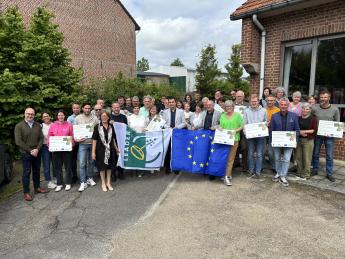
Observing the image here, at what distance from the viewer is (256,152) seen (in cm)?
664

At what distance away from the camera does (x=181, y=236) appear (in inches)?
165

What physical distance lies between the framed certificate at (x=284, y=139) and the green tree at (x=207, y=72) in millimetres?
19587

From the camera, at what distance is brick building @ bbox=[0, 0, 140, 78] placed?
22.1 metres

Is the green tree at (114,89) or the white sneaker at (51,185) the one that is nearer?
the white sneaker at (51,185)

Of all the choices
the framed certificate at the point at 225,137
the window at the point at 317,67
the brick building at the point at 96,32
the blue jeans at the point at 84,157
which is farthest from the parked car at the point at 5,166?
the brick building at the point at 96,32

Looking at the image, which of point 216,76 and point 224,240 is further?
point 216,76

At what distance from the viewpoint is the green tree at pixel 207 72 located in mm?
26094

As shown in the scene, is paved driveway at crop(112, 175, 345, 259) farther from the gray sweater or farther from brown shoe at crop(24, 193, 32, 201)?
brown shoe at crop(24, 193, 32, 201)

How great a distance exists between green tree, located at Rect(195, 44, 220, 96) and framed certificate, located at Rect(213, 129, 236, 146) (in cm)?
1961

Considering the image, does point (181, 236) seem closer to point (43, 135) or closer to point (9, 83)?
point (43, 135)

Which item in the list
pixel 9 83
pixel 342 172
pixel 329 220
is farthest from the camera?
pixel 9 83

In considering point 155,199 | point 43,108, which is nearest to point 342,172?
point 155,199

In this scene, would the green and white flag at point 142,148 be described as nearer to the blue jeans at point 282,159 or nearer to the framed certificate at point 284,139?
the framed certificate at point 284,139

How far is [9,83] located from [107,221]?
5.41 m
